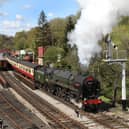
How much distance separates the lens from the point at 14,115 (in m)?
24.2

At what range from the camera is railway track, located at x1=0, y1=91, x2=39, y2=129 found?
2093 cm

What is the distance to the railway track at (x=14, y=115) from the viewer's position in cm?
2093

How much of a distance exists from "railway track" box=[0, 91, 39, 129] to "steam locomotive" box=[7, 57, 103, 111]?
4.18 m

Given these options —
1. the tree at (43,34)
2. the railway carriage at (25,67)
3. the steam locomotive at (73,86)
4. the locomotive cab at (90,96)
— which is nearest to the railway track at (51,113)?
the steam locomotive at (73,86)

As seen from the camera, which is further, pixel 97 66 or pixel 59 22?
pixel 59 22

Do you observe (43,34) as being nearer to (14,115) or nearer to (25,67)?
(25,67)

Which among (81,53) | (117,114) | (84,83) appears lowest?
(117,114)

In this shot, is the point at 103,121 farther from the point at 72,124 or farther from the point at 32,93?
the point at 32,93

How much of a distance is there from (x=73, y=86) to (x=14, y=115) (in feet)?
16.7

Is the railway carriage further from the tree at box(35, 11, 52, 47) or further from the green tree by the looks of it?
the green tree

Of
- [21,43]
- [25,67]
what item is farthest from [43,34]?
[25,67]

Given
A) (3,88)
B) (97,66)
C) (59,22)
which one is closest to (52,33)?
(59,22)

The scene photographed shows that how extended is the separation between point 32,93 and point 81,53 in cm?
1029

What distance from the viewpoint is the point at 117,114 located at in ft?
80.4
